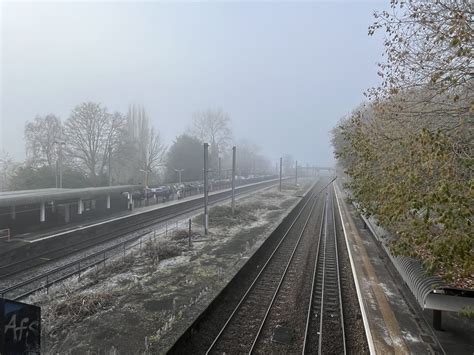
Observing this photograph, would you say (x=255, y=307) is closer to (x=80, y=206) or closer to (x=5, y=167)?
(x=80, y=206)

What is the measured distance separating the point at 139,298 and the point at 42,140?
133ft

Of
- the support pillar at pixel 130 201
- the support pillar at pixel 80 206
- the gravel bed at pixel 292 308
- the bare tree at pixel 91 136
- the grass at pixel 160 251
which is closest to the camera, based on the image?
the gravel bed at pixel 292 308

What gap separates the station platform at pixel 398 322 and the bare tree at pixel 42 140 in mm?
41967

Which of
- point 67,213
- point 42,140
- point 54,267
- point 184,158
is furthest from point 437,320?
point 184,158

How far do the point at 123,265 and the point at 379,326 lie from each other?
11.3 m

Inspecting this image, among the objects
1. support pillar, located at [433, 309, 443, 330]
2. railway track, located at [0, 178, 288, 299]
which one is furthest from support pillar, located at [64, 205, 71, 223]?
support pillar, located at [433, 309, 443, 330]

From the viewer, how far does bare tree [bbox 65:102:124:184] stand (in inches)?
1665

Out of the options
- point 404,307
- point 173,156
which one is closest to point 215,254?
point 404,307

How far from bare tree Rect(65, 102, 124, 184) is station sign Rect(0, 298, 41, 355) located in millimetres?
40075

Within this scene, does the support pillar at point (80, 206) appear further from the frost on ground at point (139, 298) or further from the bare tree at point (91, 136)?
the bare tree at point (91, 136)

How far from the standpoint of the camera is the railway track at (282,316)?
26.3 ft

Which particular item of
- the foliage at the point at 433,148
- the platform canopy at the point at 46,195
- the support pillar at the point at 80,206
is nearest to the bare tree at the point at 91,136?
the platform canopy at the point at 46,195

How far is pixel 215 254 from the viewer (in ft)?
53.6

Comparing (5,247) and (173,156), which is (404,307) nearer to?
(5,247)
